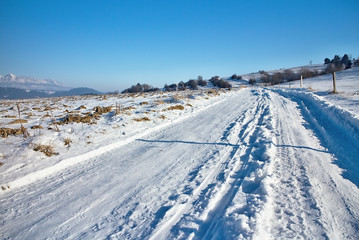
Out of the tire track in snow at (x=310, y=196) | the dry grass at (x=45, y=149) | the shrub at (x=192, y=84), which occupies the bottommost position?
the tire track in snow at (x=310, y=196)

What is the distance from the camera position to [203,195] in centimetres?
292

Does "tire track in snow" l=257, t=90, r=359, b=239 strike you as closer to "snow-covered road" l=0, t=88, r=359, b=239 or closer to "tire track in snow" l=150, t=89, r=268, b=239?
"snow-covered road" l=0, t=88, r=359, b=239

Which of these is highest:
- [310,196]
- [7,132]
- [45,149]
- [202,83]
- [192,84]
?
[202,83]

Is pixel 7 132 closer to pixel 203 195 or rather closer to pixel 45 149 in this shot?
pixel 45 149

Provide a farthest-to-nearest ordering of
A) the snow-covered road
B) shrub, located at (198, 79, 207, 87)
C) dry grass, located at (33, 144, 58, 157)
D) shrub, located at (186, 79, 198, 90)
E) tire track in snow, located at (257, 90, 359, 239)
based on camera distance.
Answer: shrub, located at (198, 79, 207, 87) < shrub, located at (186, 79, 198, 90) < dry grass, located at (33, 144, 58, 157) < the snow-covered road < tire track in snow, located at (257, 90, 359, 239)

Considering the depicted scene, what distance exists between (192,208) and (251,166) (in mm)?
1729

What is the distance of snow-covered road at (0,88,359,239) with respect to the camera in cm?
226

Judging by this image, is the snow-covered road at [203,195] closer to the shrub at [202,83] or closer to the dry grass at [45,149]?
the dry grass at [45,149]

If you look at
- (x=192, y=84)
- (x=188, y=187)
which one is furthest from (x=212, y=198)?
(x=192, y=84)

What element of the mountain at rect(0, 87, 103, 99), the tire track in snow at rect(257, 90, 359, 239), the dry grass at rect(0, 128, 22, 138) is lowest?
the tire track in snow at rect(257, 90, 359, 239)

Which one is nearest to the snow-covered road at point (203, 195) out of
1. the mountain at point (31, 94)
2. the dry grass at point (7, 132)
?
the dry grass at point (7, 132)

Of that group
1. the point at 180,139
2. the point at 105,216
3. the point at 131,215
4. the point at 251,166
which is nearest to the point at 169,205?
the point at 131,215

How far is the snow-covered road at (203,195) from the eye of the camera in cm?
226

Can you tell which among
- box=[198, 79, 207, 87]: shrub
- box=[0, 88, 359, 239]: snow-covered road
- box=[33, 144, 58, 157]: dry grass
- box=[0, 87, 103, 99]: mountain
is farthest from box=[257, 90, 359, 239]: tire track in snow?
box=[0, 87, 103, 99]: mountain
